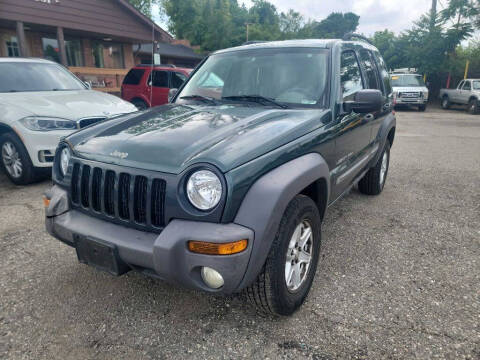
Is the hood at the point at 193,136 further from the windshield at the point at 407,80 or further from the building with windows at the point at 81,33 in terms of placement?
the windshield at the point at 407,80

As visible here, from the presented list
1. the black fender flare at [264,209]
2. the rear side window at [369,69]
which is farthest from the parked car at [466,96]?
the black fender flare at [264,209]

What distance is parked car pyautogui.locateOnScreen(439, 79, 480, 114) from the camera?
54.3 feet

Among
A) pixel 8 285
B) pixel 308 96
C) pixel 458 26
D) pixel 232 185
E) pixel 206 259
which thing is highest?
pixel 458 26

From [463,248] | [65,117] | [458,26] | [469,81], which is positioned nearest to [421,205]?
[463,248]

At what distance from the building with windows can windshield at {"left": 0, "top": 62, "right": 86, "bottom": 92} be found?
6.61 metres

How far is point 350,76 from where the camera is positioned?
3.28 metres

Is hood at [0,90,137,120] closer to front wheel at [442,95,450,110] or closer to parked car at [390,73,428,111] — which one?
parked car at [390,73,428,111]

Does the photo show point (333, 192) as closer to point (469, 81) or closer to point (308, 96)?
point (308, 96)

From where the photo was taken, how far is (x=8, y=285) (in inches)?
106

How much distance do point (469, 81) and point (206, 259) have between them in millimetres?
20035

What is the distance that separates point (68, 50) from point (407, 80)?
15969 millimetres

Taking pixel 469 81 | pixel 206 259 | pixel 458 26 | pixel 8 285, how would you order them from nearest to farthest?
pixel 206 259
pixel 8 285
pixel 469 81
pixel 458 26

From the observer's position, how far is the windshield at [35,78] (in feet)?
17.7

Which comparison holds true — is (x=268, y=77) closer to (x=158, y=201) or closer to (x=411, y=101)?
(x=158, y=201)
